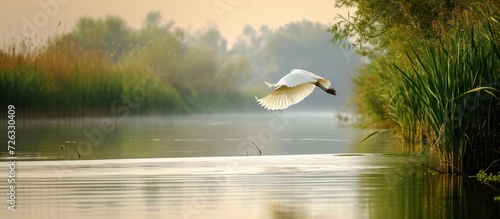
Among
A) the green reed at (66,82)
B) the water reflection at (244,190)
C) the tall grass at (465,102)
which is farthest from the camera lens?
the green reed at (66,82)

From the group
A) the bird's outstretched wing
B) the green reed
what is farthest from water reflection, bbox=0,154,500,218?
the green reed

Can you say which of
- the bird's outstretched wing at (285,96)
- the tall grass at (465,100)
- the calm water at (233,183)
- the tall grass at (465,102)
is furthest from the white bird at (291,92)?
the tall grass at (465,102)

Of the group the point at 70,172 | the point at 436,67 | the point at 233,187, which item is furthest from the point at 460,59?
the point at 70,172

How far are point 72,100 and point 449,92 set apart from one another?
18479mm

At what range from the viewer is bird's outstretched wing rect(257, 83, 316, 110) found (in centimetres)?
1449

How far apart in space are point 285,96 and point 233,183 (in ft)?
11.4

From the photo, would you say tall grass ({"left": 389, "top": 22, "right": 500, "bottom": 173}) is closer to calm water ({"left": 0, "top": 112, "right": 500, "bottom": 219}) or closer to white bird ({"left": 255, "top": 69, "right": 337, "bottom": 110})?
calm water ({"left": 0, "top": 112, "right": 500, "bottom": 219})

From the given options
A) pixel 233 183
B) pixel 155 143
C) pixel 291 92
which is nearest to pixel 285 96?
pixel 291 92

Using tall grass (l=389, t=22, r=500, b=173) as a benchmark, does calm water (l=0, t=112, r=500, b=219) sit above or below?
below

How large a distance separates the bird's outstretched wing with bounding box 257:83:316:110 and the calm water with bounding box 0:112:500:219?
0.84 metres

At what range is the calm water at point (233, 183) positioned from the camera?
29.5 feet

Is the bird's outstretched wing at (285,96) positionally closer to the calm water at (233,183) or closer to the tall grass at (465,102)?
the calm water at (233,183)

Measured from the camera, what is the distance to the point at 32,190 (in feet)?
35.5

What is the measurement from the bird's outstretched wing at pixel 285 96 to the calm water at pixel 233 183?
2.76ft
